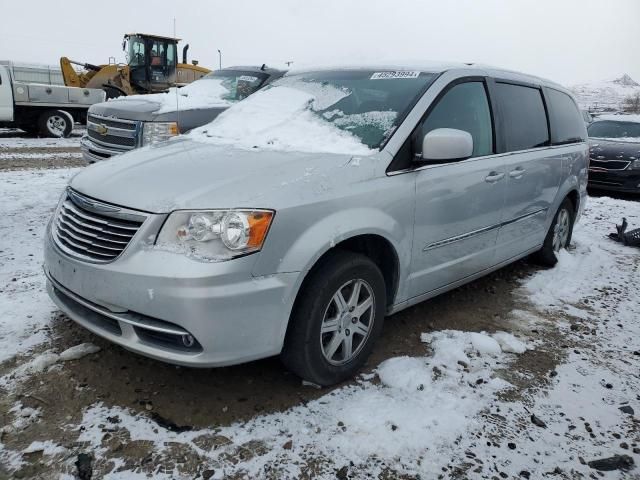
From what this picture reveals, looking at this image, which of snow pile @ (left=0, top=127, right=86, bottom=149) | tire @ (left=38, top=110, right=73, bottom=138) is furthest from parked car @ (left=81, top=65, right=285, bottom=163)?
tire @ (left=38, top=110, right=73, bottom=138)

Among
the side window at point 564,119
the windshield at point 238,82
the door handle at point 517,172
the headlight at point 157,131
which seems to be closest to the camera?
the door handle at point 517,172

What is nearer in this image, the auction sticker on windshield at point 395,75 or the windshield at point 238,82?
the auction sticker on windshield at point 395,75

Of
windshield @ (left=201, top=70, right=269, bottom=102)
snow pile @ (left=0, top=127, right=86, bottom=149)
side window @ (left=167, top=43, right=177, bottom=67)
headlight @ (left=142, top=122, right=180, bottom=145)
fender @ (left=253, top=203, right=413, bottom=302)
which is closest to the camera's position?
fender @ (left=253, top=203, right=413, bottom=302)

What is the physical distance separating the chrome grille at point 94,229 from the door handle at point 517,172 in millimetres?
2781

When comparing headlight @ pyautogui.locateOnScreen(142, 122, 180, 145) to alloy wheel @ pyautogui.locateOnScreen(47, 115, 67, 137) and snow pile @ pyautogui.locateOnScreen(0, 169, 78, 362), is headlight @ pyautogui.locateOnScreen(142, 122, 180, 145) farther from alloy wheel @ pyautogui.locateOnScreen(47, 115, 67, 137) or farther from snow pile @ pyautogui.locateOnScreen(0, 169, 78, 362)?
alloy wheel @ pyautogui.locateOnScreen(47, 115, 67, 137)

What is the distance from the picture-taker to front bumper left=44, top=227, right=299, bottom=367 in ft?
7.30

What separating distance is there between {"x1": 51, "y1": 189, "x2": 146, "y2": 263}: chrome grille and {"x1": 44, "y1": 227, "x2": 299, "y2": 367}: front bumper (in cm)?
6

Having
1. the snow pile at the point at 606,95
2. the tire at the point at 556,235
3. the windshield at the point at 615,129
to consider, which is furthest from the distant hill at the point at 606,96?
the tire at the point at 556,235

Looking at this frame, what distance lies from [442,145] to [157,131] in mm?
4665

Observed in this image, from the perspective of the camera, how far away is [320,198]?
249 cm

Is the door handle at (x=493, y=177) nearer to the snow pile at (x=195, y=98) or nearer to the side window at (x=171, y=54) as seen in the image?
the snow pile at (x=195, y=98)

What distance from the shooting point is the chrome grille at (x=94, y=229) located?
94.1 inches

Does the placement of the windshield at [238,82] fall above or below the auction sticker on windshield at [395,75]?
below

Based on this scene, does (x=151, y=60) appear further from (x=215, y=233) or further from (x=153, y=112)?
(x=215, y=233)
